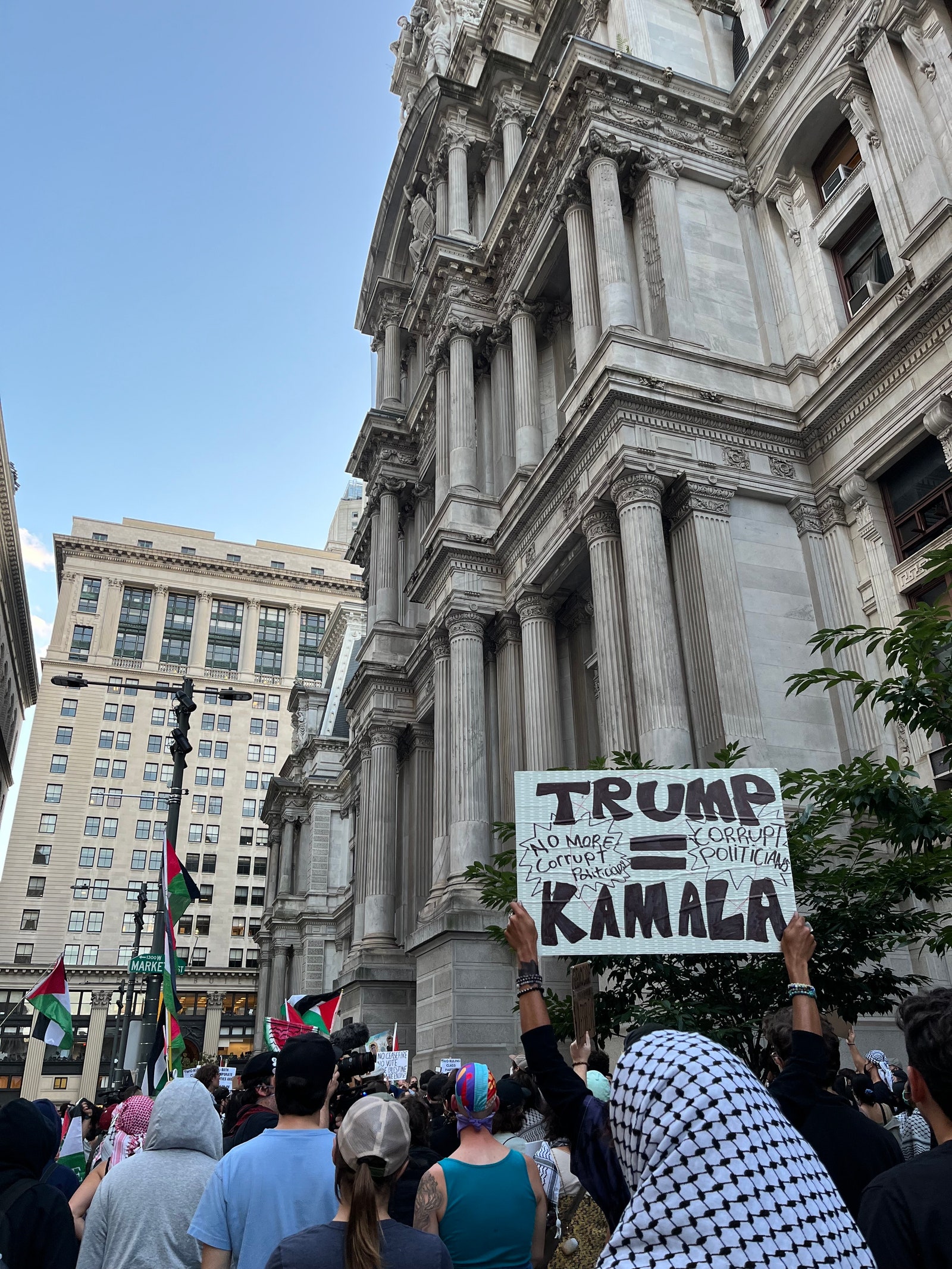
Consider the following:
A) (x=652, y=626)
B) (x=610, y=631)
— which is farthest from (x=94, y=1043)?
(x=652, y=626)

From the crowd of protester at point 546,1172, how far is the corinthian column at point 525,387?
2284 centimetres

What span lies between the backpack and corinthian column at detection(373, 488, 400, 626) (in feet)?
106

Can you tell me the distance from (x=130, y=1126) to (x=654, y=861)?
4086mm

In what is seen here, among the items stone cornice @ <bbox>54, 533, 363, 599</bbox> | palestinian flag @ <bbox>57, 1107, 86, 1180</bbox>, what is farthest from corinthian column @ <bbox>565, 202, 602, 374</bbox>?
stone cornice @ <bbox>54, 533, 363, 599</bbox>

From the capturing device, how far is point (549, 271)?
29281 millimetres

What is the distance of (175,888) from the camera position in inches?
593

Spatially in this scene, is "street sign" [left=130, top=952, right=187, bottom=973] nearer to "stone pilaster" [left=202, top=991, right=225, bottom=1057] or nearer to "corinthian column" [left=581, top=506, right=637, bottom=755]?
"corinthian column" [left=581, top=506, right=637, bottom=755]

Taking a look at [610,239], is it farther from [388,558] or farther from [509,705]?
[388,558]

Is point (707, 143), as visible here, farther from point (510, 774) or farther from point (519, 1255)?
point (519, 1255)

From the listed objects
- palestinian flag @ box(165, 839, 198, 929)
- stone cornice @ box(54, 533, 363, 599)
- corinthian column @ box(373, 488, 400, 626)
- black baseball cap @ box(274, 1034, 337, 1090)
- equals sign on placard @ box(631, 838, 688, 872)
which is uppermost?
stone cornice @ box(54, 533, 363, 599)

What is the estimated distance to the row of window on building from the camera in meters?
114

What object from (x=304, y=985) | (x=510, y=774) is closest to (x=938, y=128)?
(x=510, y=774)

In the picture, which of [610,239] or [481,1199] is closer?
[481,1199]

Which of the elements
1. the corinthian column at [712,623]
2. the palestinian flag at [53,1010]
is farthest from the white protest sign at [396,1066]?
the corinthian column at [712,623]
